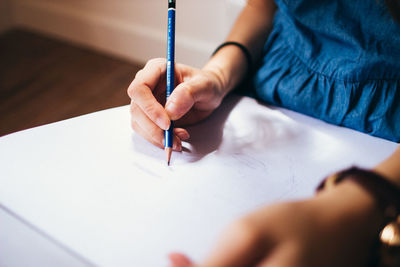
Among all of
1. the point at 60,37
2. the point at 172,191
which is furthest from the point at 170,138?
the point at 60,37

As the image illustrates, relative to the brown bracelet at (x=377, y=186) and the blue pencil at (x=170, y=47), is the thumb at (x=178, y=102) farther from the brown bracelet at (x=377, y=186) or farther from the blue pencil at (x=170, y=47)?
the brown bracelet at (x=377, y=186)

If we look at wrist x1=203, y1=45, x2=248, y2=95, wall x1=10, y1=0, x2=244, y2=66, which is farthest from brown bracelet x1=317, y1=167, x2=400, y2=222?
wall x1=10, y1=0, x2=244, y2=66

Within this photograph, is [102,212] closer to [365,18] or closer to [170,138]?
[170,138]

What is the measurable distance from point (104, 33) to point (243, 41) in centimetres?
79

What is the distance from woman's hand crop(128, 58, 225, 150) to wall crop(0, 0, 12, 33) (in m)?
1.16

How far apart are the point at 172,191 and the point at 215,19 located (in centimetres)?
74

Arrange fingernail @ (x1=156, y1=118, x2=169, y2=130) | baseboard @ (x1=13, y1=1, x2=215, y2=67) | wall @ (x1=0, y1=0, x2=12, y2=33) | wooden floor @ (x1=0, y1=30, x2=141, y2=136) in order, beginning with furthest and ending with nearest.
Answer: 1. wall @ (x1=0, y1=0, x2=12, y2=33)
2. baseboard @ (x1=13, y1=1, x2=215, y2=67)
3. wooden floor @ (x1=0, y1=30, x2=141, y2=136)
4. fingernail @ (x1=156, y1=118, x2=169, y2=130)

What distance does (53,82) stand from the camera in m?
1.06

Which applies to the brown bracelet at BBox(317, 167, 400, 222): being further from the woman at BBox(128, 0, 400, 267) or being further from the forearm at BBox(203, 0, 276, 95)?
the forearm at BBox(203, 0, 276, 95)

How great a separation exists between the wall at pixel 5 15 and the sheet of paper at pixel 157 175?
114 centimetres

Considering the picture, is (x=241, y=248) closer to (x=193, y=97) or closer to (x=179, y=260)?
(x=179, y=260)

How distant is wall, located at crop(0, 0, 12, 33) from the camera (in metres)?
1.35

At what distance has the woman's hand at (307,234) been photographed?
0.68ft

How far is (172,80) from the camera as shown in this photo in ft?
1.39
